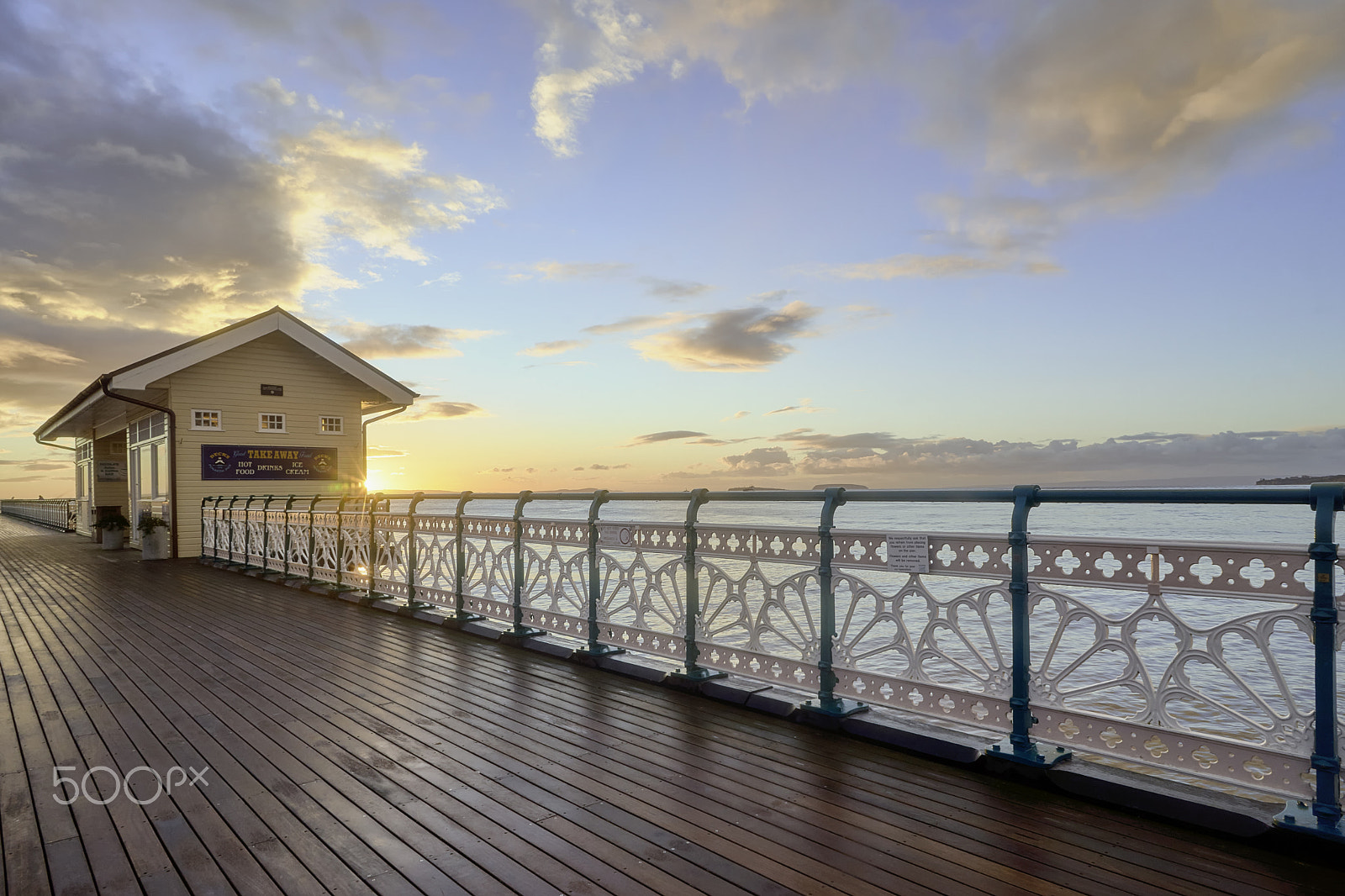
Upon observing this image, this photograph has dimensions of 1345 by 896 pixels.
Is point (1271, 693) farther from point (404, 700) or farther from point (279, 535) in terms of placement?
point (279, 535)

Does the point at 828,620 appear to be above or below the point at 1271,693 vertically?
above

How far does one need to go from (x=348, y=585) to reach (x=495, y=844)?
8.14m

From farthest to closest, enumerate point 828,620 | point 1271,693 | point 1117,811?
point 1271,693 → point 828,620 → point 1117,811

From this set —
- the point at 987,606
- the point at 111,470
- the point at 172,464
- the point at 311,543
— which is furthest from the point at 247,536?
the point at 111,470

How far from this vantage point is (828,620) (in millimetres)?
4301

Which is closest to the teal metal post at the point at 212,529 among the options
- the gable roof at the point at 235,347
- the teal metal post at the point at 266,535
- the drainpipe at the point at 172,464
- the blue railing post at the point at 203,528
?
the blue railing post at the point at 203,528

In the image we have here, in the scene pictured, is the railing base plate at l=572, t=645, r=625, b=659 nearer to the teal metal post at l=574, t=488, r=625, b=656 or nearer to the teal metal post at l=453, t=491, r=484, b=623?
the teal metal post at l=574, t=488, r=625, b=656

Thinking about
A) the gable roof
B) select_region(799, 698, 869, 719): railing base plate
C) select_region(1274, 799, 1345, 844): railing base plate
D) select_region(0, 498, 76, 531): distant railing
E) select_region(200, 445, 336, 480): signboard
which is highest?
the gable roof

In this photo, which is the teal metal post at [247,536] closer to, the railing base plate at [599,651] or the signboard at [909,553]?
the railing base plate at [599,651]

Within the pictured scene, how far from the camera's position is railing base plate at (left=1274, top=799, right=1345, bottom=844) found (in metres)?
2.64

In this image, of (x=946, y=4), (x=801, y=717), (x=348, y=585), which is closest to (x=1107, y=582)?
(x=801, y=717)

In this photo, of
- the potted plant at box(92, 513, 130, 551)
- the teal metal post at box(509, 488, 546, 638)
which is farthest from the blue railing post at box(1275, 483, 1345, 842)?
the potted plant at box(92, 513, 130, 551)

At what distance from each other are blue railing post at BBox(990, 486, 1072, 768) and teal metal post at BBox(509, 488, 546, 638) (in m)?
4.28

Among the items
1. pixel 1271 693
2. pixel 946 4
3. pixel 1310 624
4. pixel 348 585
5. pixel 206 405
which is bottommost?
pixel 1271 693
